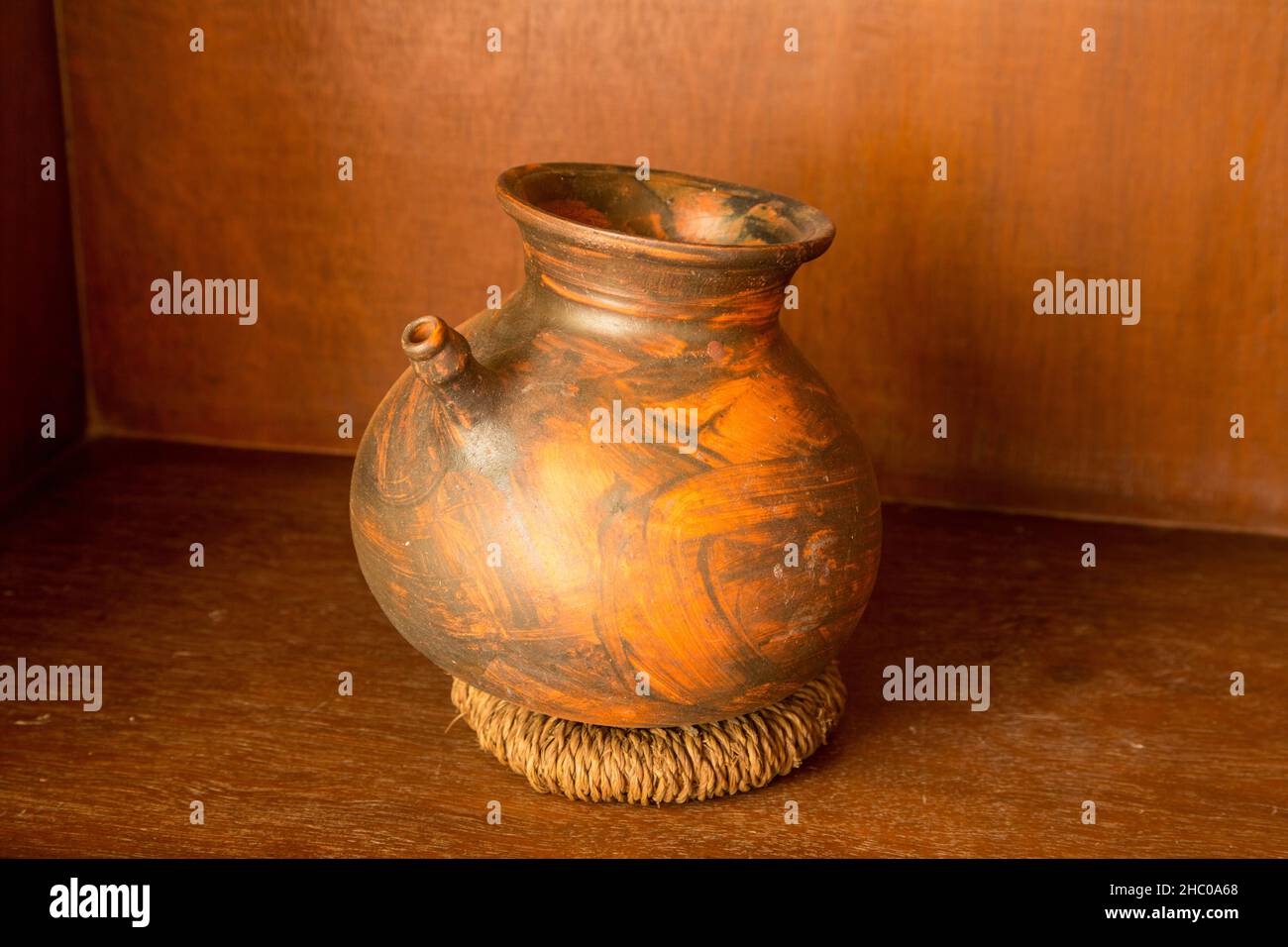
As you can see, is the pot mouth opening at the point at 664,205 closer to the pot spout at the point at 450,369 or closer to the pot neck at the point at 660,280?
the pot neck at the point at 660,280

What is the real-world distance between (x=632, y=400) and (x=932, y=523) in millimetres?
817

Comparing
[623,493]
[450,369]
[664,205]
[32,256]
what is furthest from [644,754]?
[32,256]

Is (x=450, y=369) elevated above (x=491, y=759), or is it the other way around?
(x=450, y=369)

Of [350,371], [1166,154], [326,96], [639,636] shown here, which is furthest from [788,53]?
[639,636]

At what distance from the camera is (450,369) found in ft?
3.58

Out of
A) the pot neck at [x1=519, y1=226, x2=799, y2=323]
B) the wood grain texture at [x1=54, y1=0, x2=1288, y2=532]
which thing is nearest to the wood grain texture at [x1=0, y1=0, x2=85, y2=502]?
the wood grain texture at [x1=54, y1=0, x2=1288, y2=532]

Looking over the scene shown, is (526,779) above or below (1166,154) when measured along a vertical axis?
below

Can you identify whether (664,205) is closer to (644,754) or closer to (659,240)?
(659,240)

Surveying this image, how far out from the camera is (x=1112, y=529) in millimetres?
1833

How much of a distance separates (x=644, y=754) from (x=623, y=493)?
0.27 m

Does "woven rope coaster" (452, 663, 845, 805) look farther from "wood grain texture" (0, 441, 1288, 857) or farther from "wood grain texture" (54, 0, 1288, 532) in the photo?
"wood grain texture" (54, 0, 1288, 532)

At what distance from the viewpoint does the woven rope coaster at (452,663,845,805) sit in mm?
1238

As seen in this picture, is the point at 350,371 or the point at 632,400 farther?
the point at 350,371

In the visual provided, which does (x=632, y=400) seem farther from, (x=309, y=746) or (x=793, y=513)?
(x=309, y=746)
